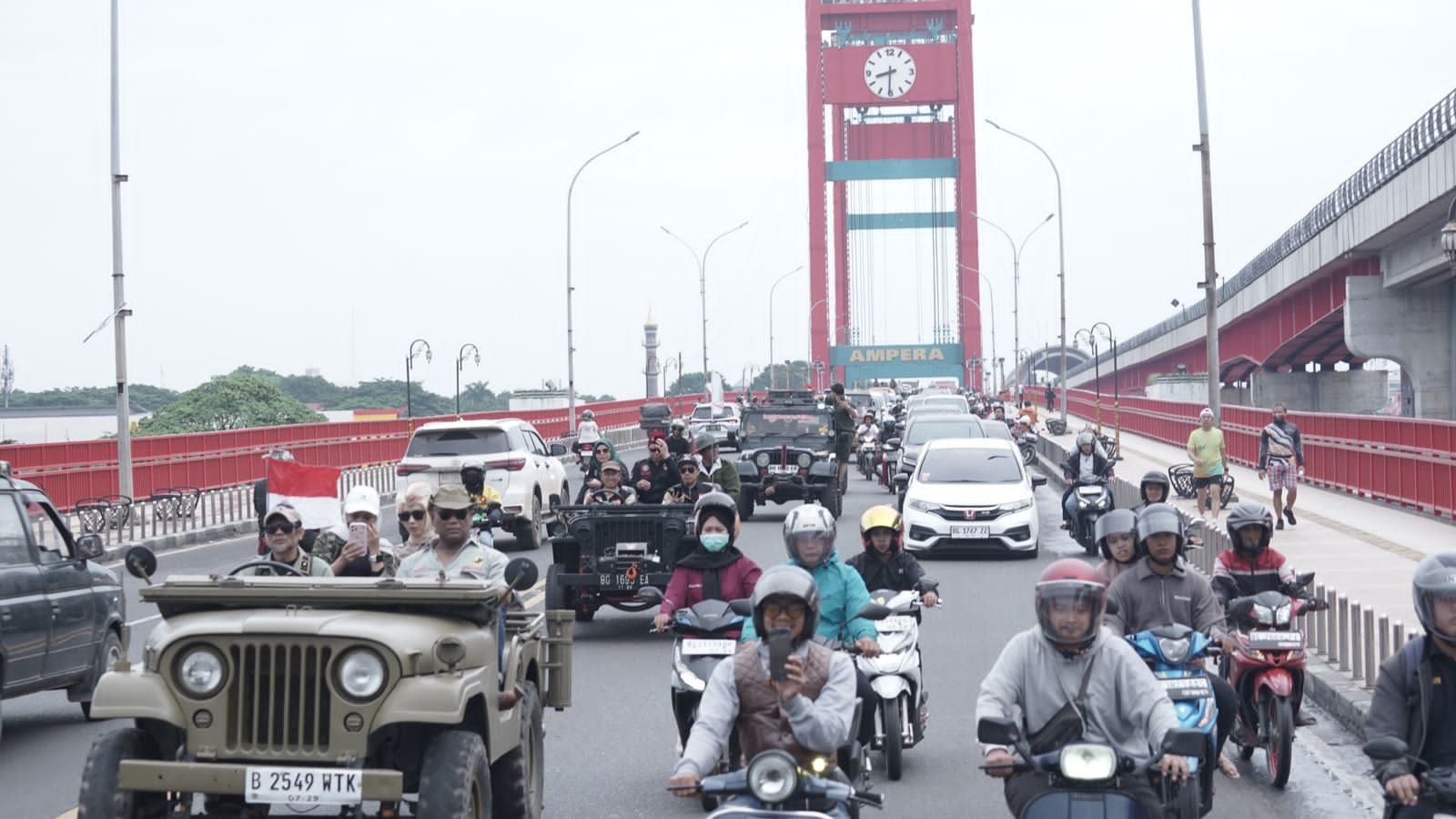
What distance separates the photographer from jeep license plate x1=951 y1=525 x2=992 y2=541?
2273 centimetres

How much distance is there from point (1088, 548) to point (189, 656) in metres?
18.0

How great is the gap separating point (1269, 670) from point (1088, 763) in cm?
429

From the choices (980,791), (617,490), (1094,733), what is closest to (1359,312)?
(617,490)

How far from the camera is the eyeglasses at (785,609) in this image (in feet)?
19.7

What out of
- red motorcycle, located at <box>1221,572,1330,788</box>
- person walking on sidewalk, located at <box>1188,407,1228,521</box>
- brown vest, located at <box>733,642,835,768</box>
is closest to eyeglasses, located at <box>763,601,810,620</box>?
brown vest, located at <box>733,642,835,768</box>

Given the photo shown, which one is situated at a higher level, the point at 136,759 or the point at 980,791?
the point at 136,759

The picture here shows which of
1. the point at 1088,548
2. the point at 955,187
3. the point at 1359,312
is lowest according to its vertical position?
the point at 1088,548

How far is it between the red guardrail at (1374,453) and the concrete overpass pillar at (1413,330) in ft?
14.5

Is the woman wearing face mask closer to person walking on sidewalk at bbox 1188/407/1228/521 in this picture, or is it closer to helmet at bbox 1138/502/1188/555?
helmet at bbox 1138/502/1188/555

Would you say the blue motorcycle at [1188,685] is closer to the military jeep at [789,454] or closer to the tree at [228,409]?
the military jeep at [789,454]

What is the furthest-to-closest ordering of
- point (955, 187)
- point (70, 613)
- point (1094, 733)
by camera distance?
1. point (955, 187)
2. point (70, 613)
3. point (1094, 733)

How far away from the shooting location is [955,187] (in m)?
114

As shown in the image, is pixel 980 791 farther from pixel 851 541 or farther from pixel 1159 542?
pixel 851 541

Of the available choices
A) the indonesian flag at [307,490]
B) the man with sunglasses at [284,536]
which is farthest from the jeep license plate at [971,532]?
the man with sunglasses at [284,536]
